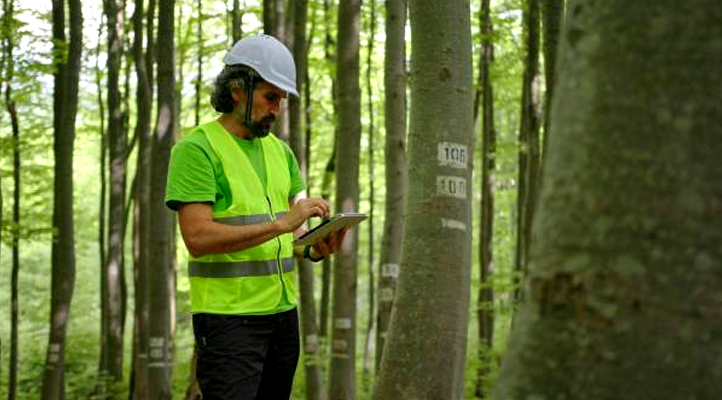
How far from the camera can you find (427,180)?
5465mm

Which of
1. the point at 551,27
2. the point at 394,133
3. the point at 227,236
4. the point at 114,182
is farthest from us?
the point at 114,182

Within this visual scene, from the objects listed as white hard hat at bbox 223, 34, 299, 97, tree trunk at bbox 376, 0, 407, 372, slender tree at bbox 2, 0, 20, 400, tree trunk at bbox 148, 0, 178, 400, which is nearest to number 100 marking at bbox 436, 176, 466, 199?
white hard hat at bbox 223, 34, 299, 97

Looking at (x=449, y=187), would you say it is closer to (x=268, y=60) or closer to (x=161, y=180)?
(x=268, y=60)

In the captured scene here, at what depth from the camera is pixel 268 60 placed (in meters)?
4.10

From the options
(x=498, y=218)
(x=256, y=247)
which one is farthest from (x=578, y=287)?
(x=498, y=218)

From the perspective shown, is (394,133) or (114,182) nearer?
(394,133)

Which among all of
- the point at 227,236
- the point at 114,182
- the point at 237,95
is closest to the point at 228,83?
the point at 237,95

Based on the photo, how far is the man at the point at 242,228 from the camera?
3.90m

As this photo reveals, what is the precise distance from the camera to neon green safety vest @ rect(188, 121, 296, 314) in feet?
13.1

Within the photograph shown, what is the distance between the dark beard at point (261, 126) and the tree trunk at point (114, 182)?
13.8m

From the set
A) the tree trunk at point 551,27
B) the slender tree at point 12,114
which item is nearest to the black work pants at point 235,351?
the tree trunk at point 551,27

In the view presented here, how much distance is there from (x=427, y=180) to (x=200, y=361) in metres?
1.92

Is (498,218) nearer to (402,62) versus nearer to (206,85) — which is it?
(206,85)

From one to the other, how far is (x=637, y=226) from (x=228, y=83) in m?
2.50
